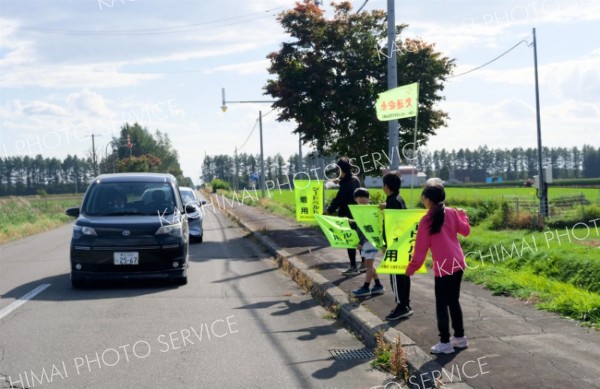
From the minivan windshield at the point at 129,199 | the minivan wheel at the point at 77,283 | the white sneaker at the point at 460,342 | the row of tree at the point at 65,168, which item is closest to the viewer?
the white sneaker at the point at 460,342

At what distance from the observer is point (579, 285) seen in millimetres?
8734

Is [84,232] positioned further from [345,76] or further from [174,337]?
A: [345,76]

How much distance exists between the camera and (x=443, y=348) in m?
5.27

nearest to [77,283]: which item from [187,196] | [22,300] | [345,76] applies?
[22,300]

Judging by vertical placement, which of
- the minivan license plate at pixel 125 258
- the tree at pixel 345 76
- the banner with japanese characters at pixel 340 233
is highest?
the tree at pixel 345 76

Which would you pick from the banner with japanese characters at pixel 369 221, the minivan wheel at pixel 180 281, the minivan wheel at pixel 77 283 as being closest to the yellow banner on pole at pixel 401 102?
the banner with japanese characters at pixel 369 221

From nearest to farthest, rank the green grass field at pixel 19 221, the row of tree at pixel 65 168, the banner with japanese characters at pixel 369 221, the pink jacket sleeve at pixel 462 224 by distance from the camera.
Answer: the pink jacket sleeve at pixel 462 224 < the banner with japanese characters at pixel 369 221 < the green grass field at pixel 19 221 < the row of tree at pixel 65 168

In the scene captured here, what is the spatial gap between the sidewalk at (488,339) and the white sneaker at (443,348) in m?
0.05

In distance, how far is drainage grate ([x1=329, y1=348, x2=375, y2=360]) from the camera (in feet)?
18.6

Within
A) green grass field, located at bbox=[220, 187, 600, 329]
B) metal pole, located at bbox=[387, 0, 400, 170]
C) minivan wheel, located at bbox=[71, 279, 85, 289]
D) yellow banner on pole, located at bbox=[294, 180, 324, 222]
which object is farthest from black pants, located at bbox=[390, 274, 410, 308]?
yellow banner on pole, located at bbox=[294, 180, 324, 222]

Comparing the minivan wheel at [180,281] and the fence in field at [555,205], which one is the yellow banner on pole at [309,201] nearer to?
the minivan wheel at [180,281]

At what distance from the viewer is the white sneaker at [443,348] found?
526cm

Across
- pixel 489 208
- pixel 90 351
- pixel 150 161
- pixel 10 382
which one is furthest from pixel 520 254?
pixel 150 161

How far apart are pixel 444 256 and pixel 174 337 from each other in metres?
2.92
